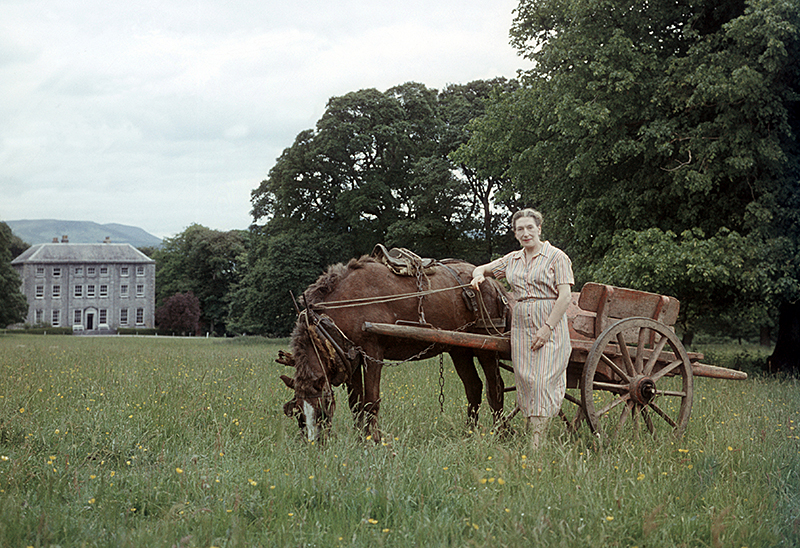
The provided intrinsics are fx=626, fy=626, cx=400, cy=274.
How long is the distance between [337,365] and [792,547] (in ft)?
10.5

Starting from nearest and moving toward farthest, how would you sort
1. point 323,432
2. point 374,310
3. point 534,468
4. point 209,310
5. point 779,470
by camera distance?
point 534,468, point 779,470, point 323,432, point 374,310, point 209,310

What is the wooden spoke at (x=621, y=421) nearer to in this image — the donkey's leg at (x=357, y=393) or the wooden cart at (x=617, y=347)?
the wooden cart at (x=617, y=347)

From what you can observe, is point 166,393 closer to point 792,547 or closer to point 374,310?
point 374,310

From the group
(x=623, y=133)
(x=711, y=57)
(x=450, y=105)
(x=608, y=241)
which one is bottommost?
(x=608, y=241)

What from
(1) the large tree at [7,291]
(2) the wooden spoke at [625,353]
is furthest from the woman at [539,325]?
(1) the large tree at [7,291]

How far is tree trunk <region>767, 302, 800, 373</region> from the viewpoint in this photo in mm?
14125

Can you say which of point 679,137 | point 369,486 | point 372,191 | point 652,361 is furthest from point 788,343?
point 372,191

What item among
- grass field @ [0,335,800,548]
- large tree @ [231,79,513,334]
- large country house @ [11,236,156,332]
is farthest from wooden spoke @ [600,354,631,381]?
large country house @ [11,236,156,332]

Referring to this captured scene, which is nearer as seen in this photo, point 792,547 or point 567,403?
point 792,547

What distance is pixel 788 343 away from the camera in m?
14.4

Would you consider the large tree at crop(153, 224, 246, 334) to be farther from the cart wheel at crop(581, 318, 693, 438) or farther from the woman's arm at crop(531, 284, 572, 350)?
the woman's arm at crop(531, 284, 572, 350)

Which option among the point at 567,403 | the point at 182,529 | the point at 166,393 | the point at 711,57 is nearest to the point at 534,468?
the point at 182,529

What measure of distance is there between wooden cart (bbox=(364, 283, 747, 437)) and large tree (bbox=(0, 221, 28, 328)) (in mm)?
34083

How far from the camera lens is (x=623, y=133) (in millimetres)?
13578
